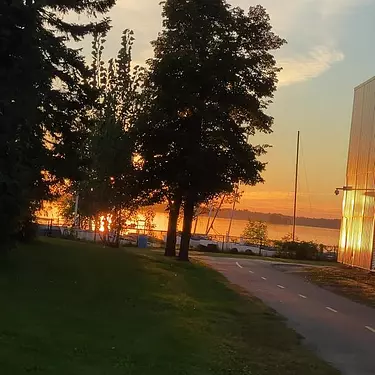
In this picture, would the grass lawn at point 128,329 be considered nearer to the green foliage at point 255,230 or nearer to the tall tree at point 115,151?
the tall tree at point 115,151

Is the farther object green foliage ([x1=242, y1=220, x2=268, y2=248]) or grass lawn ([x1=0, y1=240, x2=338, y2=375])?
green foliage ([x1=242, y1=220, x2=268, y2=248])

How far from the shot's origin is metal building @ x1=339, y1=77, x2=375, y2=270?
38.3 m

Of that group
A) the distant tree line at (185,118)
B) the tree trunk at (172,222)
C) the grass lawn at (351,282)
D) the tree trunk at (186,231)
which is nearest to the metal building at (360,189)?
the grass lawn at (351,282)

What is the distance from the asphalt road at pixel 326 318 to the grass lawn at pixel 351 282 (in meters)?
0.71

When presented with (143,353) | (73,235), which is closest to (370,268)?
(73,235)

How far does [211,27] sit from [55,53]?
607 inches

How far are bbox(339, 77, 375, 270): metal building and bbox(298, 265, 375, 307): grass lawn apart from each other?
1.24 metres

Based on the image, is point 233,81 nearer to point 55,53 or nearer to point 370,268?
point 370,268

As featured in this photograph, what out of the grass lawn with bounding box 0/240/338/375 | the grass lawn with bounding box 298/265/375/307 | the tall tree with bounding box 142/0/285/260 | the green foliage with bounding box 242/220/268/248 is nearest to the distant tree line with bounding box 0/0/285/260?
the tall tree with bounding box 142/0/285/260

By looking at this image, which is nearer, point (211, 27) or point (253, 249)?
point (211, 27)

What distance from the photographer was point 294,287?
87.9 feet

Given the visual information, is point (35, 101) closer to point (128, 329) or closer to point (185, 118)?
point (128, 329)

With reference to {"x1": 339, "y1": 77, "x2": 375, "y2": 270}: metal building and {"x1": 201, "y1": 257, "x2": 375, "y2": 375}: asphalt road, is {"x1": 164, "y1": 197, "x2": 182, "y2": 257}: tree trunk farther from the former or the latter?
{"x1": 339, "y1": 77, "x2": 375, "y2": 270}: metal building

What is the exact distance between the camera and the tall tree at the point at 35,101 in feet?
55.5
